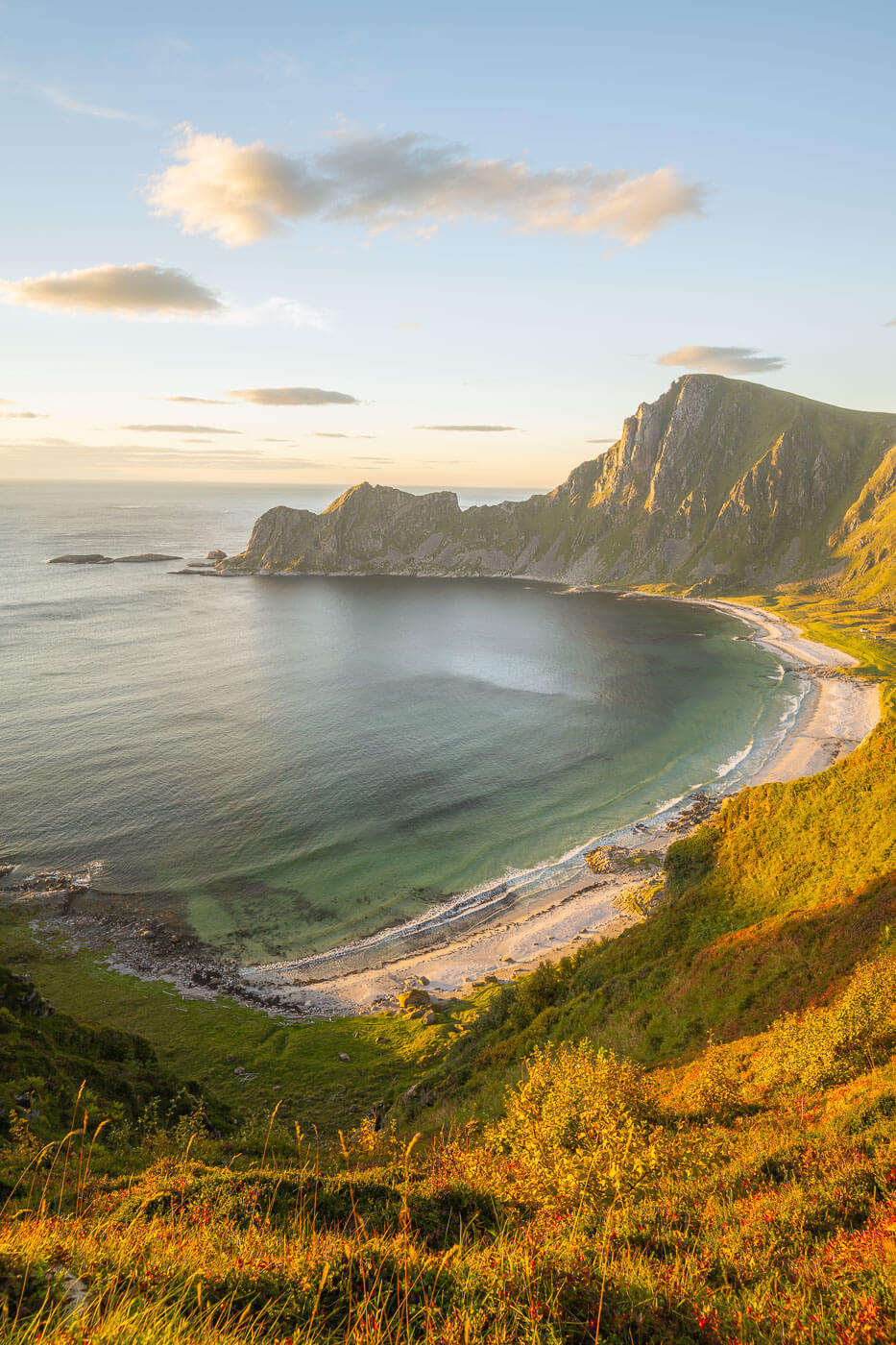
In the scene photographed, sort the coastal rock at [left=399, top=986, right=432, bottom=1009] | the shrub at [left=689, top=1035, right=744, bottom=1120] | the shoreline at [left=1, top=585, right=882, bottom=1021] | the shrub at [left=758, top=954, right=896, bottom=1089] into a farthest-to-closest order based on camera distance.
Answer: the shoreline at [left=1, top=585, right=882, bottom=1021] → the coastal rock at [left=399, top=986, right=432, bottom=1009] → the shrub at [left=758, top=954, right=896, bottom=1089] → the shrub at [left=689, top=1035, right=744, bottom=1120]

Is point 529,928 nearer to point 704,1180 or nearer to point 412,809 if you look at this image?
point 412,809

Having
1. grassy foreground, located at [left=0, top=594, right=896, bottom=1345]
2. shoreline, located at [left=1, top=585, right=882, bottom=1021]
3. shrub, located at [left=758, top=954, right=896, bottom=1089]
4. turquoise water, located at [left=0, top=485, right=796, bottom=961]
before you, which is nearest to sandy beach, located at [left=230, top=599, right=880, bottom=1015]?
shoreline, located at [left=1, top=585, right=882, bottom=1021]

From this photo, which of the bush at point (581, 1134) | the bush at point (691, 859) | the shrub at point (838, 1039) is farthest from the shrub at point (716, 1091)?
the bush at point (691, 859)

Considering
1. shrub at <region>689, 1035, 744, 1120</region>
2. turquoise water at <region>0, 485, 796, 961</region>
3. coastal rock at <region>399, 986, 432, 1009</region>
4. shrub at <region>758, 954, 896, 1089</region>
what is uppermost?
shrub at <region>758, 954, 896, 1089</region>

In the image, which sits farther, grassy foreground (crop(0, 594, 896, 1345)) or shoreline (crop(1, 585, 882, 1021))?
shoreline (crop(1, 585, 882, 1021))

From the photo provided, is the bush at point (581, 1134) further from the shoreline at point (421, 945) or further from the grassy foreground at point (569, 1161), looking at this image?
the shoreline at point (421, 945)

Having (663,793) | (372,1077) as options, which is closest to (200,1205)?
(372,1077)

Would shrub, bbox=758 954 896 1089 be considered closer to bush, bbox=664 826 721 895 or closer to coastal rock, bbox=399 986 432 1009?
bush, bbox=664 826 721 895
